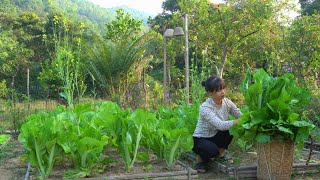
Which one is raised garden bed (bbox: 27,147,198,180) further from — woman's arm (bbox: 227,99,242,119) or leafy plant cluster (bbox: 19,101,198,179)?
woman's arm (bbox: 227,99,242,119)

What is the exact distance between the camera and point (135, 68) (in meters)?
13.2

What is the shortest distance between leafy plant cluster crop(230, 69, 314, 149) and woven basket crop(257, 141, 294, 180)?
2.9 inches

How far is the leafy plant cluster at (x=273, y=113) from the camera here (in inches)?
141

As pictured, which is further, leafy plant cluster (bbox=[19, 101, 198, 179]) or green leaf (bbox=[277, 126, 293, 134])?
leafy plant cluster (bbox=[19, 101, 198, 179])

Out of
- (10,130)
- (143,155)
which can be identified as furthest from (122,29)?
(143,155)

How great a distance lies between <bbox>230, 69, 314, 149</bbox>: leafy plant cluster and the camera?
11.8 ft

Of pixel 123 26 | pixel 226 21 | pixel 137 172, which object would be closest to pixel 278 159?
pixel 137 172

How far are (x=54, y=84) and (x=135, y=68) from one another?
12.3 ft

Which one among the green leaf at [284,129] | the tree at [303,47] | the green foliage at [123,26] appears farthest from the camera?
the green foliage at [123,26]

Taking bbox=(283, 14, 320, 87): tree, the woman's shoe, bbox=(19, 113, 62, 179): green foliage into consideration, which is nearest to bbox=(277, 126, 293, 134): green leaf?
the woman's shoe

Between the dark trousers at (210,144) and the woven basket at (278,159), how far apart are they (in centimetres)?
64

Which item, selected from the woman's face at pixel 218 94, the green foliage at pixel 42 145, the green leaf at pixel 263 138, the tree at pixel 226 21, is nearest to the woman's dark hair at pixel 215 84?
the woman's face at pixel 218 94

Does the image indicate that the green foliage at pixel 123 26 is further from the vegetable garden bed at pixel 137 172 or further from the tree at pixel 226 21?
the vegetable garden bed at pixel 137 172

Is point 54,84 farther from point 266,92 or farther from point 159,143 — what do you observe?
point 266,92
